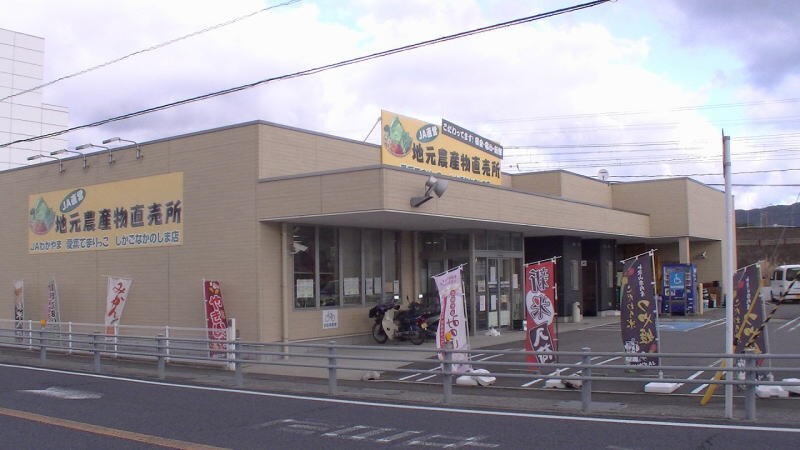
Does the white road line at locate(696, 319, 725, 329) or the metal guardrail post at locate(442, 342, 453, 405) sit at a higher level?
the metal guardrail post at locate(442, 342, 453, 405)

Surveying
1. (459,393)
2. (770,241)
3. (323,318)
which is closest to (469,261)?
(323,318)

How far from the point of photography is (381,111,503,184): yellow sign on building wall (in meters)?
19.8

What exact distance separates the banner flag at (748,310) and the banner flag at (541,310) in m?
3.13

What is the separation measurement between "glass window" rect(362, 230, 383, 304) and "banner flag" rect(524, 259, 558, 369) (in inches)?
300

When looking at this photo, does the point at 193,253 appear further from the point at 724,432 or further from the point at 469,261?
the point at 724,432

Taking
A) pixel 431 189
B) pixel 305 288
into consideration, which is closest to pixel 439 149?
pixel 431 189

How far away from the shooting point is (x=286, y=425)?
984 cm

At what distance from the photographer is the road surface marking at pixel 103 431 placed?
8.54 meters

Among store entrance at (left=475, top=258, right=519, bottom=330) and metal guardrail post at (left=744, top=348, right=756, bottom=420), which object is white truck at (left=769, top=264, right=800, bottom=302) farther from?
metal guardrail post at (left=744, top=348, right=756, bottom=420)

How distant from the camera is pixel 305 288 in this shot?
758 inches

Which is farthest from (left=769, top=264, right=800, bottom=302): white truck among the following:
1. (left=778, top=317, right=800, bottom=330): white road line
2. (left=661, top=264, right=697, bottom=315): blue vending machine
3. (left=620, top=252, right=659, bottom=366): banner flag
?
(left=620, top=252, right=659, bottom=366): banner flag

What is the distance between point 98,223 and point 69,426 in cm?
1348

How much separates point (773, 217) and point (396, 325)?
87.9 meters

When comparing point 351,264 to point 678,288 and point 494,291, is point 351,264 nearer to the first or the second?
Answer: point 494,291
